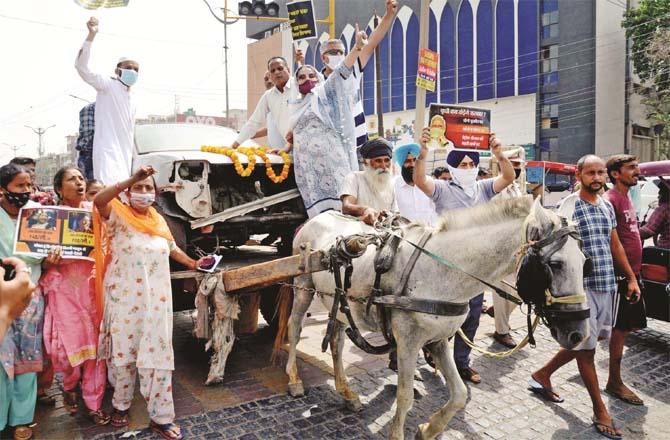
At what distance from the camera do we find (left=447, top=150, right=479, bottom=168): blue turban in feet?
14.1

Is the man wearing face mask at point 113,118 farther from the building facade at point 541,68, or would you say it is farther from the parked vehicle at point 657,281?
the building facade at point 541,68

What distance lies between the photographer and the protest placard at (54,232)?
3273mm

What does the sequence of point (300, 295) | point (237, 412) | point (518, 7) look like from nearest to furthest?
point (237, 412), point (300, 295), point (518, 7)

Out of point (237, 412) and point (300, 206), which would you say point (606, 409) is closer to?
point (237, 412)

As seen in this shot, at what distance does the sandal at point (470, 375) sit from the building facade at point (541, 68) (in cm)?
2415

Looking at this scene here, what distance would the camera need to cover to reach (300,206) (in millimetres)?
5324

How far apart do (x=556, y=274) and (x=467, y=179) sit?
1760 mm

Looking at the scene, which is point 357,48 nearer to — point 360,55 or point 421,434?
point 360,55

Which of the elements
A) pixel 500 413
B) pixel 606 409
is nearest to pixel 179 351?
pixel 500 413

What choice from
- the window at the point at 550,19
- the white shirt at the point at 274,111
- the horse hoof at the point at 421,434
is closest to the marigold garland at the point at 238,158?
the white shirt at the point at 274,111

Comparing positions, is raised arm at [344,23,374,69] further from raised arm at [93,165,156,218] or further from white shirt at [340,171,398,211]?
raised arm at [93,165,156,218]

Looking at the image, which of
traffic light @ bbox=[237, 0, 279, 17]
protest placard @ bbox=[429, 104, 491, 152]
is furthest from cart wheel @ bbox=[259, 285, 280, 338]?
traffic light @ bbox=[237, 0, 279, 17]

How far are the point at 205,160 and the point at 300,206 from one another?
3.94 feet

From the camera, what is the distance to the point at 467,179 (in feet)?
14.2
